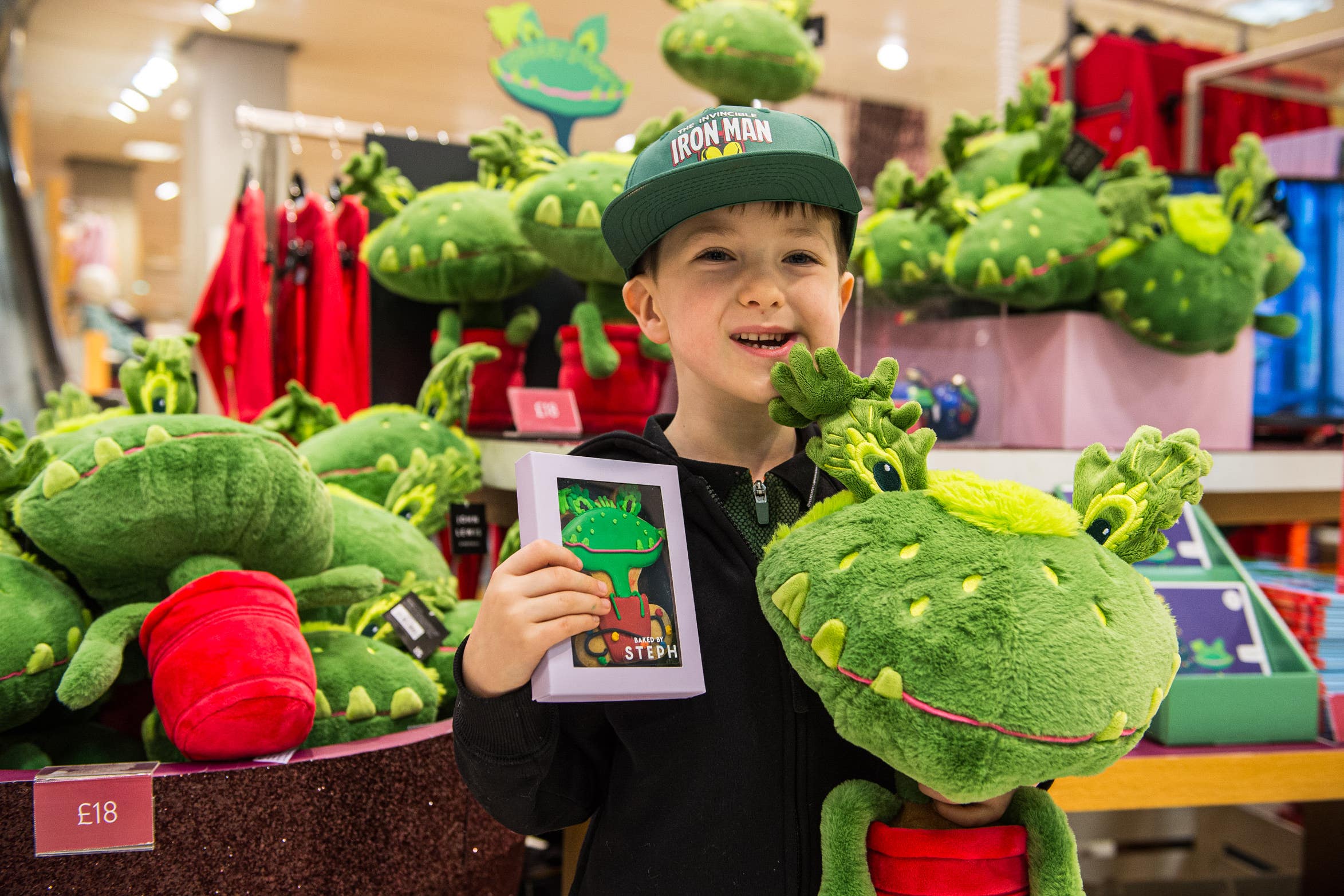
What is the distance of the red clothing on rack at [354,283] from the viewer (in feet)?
8.67

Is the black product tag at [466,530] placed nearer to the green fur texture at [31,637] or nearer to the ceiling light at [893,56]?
the green fur texture at [31,637]

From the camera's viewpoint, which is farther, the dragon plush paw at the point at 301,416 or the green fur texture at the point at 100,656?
the dragon plush paw at the point at 301,416

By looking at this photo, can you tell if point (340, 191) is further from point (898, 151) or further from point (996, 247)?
point (898, 151)

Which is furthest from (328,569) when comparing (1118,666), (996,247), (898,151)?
(898,151)

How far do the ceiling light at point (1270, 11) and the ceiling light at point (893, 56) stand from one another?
176 centimetres

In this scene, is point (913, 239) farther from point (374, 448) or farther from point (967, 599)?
point (967, 599)

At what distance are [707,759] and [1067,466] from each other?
112 centimetres

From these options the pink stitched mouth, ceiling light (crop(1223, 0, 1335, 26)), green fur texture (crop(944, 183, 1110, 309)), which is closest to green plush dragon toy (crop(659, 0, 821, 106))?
green fur texture (crop(944, 183, 1110, 309))

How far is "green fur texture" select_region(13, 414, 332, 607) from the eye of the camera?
1083 millimetres

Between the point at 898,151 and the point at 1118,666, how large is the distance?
129 inches

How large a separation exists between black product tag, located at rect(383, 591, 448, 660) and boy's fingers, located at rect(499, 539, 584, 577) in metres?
0.67

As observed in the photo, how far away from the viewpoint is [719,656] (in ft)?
2.65

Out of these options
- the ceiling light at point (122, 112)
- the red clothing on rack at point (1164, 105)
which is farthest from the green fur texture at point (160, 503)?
the ceiling light at point (122, 112)

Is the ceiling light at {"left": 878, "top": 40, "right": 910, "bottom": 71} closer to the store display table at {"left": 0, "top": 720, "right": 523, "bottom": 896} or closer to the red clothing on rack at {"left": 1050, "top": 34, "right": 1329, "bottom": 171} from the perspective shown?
the red clothing on rack at {"left": 1050, "top": 34, "right": 1329, "bottom": 171}
